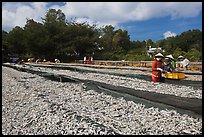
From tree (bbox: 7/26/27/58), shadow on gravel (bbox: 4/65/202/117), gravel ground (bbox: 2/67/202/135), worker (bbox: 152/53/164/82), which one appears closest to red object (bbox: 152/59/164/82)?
worker (bbox: 152/53/164/82)

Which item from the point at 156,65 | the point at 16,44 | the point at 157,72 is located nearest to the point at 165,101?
the point at 156,65

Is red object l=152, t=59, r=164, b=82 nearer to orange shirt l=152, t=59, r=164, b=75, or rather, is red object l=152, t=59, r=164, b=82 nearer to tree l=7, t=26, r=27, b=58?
orange shirt l=152, t=59, r=164, b=75

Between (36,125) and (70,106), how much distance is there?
80.0 inches

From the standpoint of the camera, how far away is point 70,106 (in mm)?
8133

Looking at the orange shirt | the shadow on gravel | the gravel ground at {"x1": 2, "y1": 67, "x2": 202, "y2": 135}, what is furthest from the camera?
the orange shirt

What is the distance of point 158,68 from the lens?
12969mm

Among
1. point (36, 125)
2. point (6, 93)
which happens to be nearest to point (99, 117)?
point (36, 125)

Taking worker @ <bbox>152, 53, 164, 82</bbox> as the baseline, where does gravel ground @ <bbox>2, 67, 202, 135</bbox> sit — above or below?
below

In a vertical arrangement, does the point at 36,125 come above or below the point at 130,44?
below

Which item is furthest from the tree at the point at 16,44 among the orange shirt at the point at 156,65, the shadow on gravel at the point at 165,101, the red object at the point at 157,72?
the shadow on gravel at the point at 165,101

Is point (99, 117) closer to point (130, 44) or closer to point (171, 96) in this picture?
point (171, 96)

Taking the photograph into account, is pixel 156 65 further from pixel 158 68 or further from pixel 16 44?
pixel 16 44

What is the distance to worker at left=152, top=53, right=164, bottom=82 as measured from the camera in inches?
506

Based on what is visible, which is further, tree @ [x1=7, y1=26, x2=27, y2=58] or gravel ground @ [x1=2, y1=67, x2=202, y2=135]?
tree @ [x1=7, y1=26, x2=27, y2=58]
